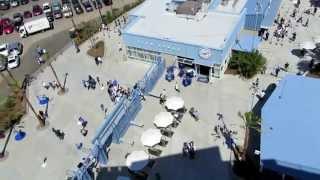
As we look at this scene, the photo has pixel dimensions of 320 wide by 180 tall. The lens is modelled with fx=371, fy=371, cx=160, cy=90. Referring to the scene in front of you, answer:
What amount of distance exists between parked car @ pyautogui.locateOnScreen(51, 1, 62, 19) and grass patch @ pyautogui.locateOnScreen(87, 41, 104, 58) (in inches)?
543

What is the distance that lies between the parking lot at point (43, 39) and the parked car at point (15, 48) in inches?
27.6

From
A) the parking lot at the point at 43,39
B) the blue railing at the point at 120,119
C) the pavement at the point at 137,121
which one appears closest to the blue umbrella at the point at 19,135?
the pavement at the point at 137,121

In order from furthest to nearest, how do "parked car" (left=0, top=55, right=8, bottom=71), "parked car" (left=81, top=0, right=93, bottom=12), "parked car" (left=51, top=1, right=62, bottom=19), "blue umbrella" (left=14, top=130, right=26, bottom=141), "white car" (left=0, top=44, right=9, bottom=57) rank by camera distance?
"parked car" (left=81, top=0, right=93, bottom=12)
"parked car" (left=51, top=1, right=62, bottom=19)
"white car" (left=0, top=44, right=9, bottom=57)
"parked car" (left=0, top=55, right=8, bottom=71)
"blue umbrella" (left=14, top=130, right=26, bottom=141)

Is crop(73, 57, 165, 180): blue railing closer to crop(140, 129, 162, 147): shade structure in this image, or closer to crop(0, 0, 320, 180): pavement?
crop(0, 0, 320, 180): pavement

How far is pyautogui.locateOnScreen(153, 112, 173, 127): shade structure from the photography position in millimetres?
40431

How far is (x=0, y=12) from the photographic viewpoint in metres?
71.8

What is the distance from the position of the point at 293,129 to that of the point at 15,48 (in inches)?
1727

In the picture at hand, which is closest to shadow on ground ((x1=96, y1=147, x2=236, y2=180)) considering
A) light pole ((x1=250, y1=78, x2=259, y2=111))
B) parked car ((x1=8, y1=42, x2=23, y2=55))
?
light pole ((x1=250, y1=78, x2=259, y2=111))

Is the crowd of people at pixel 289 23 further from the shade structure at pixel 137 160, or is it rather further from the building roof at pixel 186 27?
the shade structure at pixel 137 160

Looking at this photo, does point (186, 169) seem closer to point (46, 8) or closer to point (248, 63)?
point (248, 63)

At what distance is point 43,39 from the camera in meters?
62.1

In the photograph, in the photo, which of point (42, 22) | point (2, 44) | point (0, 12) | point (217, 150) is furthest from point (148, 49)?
point (0, 12)

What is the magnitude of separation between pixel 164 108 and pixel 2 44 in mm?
33149

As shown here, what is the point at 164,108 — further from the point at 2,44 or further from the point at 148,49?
the point at 2,44
